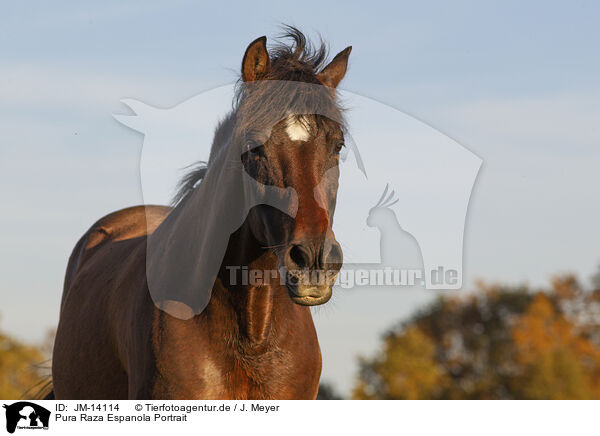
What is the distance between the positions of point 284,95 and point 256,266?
3.51 feet

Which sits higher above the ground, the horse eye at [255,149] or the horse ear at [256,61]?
the horse ear at [256,61]

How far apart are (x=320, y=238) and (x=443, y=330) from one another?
75628 mm

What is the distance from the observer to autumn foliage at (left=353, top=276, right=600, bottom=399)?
6431 cm

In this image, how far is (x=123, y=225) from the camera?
813cm

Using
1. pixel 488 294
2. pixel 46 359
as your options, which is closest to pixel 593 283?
pixel 488 294

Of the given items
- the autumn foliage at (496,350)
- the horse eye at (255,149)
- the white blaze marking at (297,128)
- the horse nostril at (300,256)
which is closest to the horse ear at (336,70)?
the white blaze marking at (297,128)

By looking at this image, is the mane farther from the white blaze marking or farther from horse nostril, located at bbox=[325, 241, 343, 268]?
horse nostril, located at bbox=[325, 241, 343, 268]

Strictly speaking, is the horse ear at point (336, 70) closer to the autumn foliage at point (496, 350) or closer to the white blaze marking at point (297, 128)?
the white blaze marking at point (297, 128)

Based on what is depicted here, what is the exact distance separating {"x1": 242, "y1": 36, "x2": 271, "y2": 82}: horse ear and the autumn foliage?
5840 centimetres
